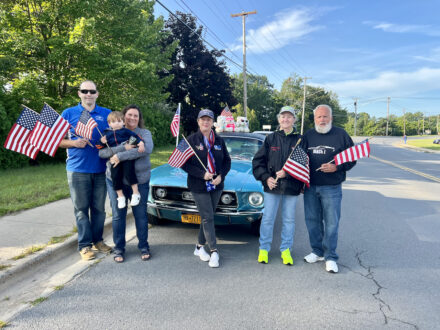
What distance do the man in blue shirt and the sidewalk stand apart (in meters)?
0.43

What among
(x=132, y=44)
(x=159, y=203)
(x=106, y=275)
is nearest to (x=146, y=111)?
(x=132, y=44)

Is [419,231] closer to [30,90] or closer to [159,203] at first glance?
[159,203]

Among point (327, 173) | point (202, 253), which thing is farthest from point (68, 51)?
point (327, 173)

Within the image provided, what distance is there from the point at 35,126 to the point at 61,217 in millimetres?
2060

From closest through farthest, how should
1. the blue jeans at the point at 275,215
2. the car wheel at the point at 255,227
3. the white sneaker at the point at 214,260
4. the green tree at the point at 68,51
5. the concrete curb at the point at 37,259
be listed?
1. the concrete curb at the point at 37,259
2. the white sneaker at the point at 214,260
3. the blue jeans at the point at 275,215
4. the car wheel at the point at 255,227
5. the green tree at the point at 68,51

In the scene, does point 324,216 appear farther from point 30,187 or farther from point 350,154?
point 30,187

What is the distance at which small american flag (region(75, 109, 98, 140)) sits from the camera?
346 centimetres

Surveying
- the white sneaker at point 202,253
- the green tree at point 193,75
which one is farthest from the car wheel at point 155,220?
the green tree at point 193,75

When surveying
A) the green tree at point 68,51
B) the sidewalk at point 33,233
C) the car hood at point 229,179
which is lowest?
the sidewalk at point 33,233

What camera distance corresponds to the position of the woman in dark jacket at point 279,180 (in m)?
3.60

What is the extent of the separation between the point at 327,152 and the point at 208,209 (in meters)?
1.55

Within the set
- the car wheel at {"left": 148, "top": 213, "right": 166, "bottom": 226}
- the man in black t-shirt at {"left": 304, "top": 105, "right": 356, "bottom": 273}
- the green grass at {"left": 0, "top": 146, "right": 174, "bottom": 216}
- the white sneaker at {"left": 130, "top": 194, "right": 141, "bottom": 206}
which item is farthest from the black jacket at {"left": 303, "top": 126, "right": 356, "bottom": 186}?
the green grass at {"left": 0, "top": 146, "right": 174, "bottom": 216}

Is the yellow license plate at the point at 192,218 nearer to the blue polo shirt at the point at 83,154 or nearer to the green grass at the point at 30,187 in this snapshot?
the blue polo shirt at the point at 83,154

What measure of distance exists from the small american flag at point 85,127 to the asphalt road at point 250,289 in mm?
1542
